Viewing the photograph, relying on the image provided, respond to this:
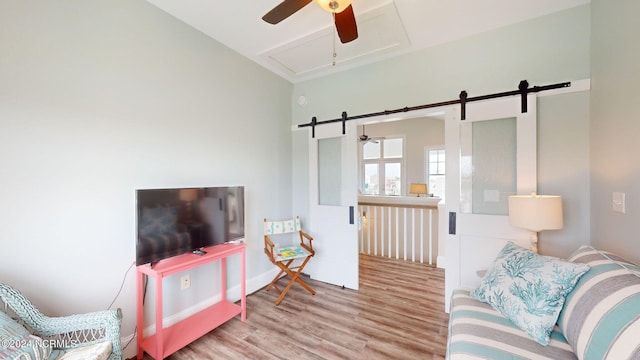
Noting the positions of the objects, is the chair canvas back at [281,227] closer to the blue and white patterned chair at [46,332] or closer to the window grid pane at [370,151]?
the blue and white patterned chair at [46,332]

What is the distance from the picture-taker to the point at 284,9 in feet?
5.33

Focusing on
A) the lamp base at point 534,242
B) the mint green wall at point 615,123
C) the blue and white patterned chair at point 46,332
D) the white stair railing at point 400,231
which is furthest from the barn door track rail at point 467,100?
the blue and white patterned chair at point 46,332

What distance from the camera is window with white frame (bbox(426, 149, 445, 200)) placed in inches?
271

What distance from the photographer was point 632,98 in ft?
4.87

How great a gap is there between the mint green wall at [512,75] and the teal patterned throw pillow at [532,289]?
921 millimetres

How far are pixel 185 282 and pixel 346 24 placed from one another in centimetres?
260

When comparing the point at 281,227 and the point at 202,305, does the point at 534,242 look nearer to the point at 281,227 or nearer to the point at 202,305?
the point at 281,227

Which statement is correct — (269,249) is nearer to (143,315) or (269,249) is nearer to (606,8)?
(143,315)

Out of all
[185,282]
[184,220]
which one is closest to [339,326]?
[185,282]

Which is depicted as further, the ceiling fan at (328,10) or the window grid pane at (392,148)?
the window grid pane at (392,148)

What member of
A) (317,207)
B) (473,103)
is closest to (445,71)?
(473,103)

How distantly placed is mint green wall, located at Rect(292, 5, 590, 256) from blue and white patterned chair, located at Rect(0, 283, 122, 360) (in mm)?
2955

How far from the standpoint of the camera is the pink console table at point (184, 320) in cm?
178

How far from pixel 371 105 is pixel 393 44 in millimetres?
686
